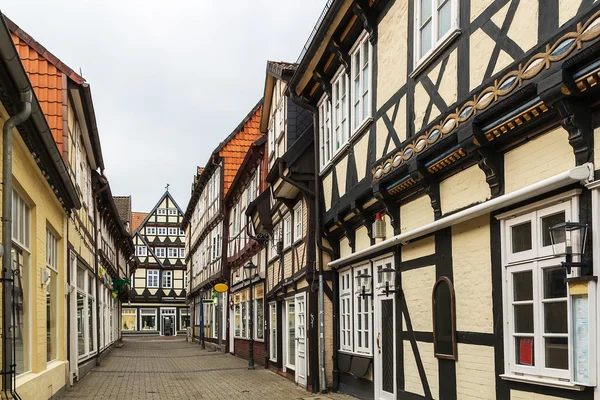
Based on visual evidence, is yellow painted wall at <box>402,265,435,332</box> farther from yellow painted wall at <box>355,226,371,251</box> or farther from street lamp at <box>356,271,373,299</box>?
yellow painted wall at <box>355,226,371,251</box>

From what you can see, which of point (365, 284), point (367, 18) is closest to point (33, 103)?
point (367, 18)

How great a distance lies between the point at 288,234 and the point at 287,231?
0.52 feet

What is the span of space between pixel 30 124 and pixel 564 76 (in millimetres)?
6720

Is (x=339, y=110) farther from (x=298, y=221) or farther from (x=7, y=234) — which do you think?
(x=7, y=234)

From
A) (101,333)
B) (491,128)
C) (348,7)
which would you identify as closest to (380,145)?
(348,7)

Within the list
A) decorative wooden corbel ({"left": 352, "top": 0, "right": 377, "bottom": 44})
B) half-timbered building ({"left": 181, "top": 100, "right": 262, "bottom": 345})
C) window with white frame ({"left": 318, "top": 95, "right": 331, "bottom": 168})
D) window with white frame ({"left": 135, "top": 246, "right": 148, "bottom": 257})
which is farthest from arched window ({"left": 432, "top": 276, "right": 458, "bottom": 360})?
window with white frame ({"left": 135, "top": 246, "right": 148, "bottom": 257})

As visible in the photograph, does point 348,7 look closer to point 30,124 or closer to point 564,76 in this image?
point 30,124

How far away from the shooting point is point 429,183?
9.04 m

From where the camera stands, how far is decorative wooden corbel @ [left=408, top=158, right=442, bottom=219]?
8.98 meters

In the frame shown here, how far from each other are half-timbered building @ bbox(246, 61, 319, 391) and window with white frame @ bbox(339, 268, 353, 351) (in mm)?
753

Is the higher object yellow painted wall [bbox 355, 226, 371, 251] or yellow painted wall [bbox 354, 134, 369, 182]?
yellow painted wall [bbox 354, 134, 369, 182]

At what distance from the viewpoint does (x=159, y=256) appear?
218ft

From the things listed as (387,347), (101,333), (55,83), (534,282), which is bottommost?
(101,333)

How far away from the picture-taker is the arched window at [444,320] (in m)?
8.48
